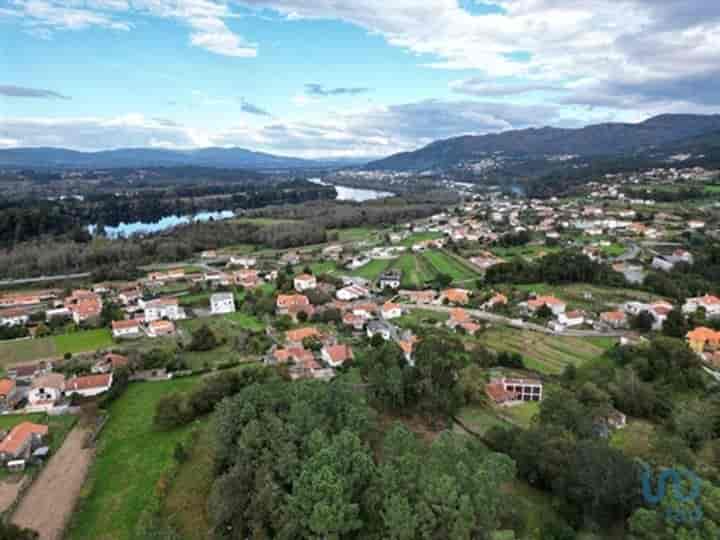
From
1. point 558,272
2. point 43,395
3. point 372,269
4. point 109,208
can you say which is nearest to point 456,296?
point 558,272

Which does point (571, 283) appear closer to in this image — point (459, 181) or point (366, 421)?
point (366, 421)

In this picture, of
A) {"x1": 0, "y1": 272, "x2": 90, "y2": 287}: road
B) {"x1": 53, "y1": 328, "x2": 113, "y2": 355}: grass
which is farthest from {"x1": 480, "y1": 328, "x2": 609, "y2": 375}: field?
{"x1": 0, "y1": 272, "x2": 90, "y2": 287}: road

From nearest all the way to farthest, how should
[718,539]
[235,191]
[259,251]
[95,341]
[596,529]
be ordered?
[718,539] → [596,529] → [95,341] → [259,251] → [235,191]

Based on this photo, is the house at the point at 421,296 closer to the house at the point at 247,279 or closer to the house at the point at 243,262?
the house at the point at 247,279

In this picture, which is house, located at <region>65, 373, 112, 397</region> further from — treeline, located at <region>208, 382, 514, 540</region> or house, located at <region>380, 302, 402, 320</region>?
house, located at <region>380, 302, 402, 320</region>

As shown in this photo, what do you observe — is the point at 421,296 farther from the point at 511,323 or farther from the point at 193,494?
the point at 193,494

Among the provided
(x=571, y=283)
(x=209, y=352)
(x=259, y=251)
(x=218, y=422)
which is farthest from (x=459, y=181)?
(x=218, y=422)
